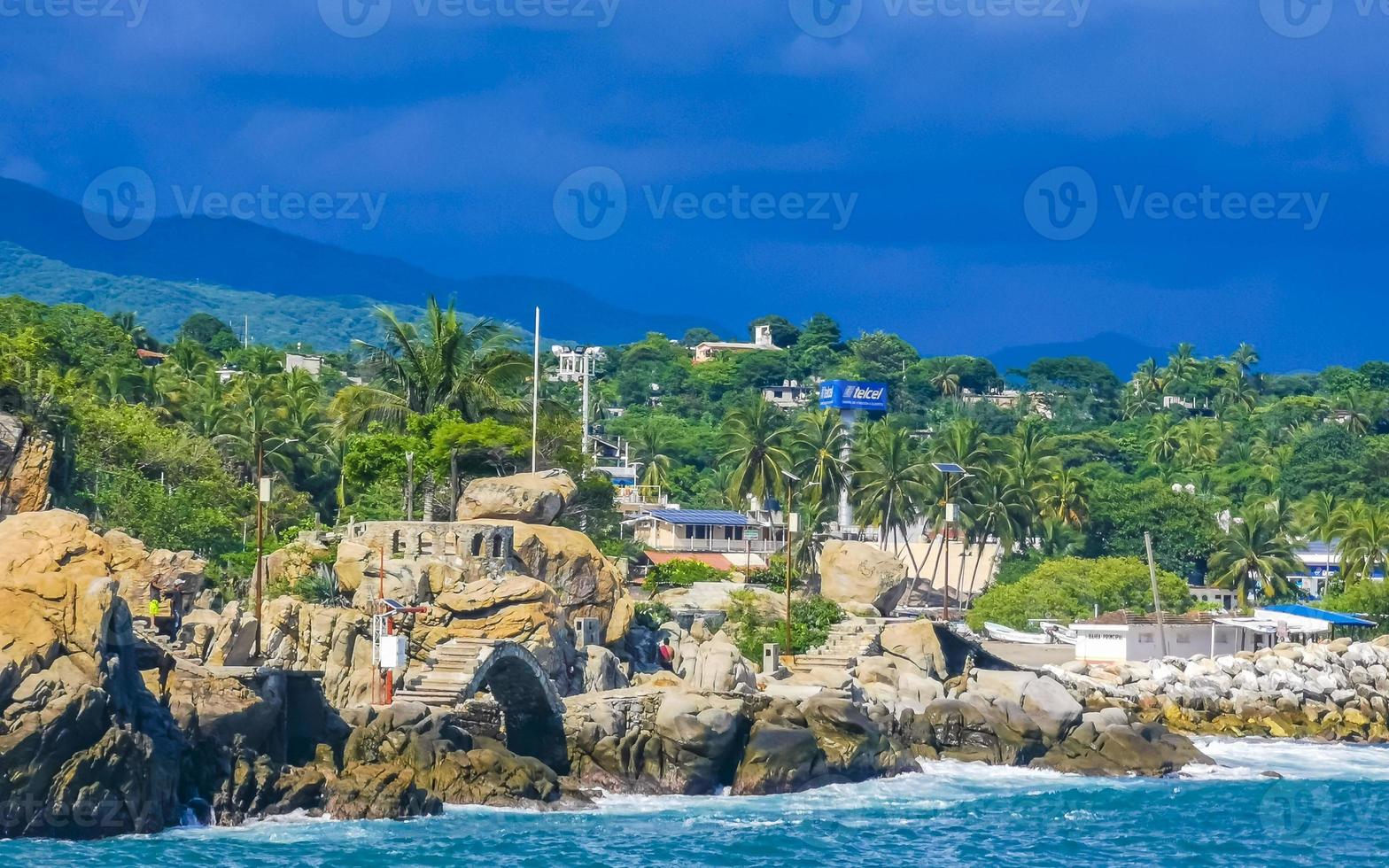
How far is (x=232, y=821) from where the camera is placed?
128 ft

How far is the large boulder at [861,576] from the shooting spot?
7062 cm

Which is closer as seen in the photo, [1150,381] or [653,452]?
[653,452]

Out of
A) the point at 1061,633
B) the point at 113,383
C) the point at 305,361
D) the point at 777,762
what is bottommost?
the point at 777,762

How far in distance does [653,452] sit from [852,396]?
1363 centimetres

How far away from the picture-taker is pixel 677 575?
69.2 metres

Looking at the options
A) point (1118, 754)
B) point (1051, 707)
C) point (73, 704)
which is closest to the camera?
point (73, 704)

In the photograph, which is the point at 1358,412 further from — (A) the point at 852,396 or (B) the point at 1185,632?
(B) the point at 1185,632

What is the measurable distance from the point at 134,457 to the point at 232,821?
31529 mm

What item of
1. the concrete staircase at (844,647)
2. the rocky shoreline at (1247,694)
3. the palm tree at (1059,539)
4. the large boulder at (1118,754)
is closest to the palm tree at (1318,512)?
the palm tree at (1059,539)

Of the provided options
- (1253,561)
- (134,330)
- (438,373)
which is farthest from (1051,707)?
(134,330)

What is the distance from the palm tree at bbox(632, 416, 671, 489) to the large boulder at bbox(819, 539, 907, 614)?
37.8 meters

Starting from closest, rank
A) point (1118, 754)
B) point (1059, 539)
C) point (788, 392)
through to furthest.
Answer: point (1118, 754) < point (1059, 539) < point (788, 392)

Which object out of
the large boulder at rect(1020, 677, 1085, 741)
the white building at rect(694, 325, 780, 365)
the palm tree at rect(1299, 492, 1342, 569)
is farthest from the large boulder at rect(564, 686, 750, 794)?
the white building at rect(694, 325, 780, 365)

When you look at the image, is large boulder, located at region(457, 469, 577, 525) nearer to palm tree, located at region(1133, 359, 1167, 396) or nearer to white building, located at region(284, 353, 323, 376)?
white building, located at region(284, 353, 323, 376)
